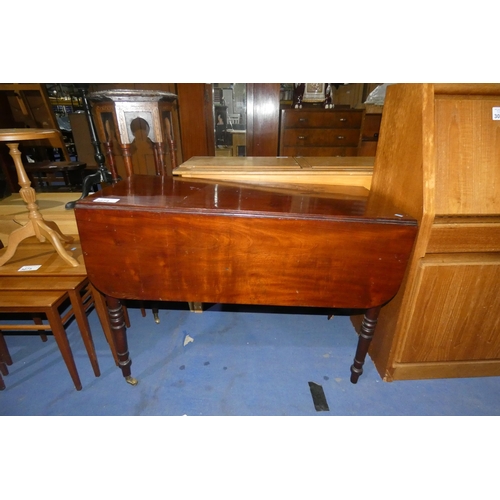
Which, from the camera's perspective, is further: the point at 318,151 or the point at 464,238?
the point at 318,151

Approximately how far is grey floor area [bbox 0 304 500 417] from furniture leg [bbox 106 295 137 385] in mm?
89

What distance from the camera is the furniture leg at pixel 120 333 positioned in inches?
50.3

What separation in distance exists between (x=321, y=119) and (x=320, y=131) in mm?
128

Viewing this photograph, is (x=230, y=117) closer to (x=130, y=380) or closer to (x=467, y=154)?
(x=467, y=154)

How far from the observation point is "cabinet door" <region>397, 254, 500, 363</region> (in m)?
1.20

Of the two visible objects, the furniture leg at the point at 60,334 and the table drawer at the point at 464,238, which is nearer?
the table drawer at the point at 464,238

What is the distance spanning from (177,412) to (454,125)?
1710 millimetres

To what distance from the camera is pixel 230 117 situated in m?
3.49

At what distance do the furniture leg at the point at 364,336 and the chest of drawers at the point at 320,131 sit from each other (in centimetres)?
257

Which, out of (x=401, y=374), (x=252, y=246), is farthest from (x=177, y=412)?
(x=401, y=374)

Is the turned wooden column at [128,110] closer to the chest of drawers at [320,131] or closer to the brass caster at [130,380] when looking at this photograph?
the brass caster at [130,380]

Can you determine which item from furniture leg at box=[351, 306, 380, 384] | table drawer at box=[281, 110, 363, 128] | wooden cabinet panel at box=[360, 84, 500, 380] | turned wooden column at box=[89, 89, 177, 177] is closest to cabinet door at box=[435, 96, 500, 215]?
wooden cabinet panel at box=[360, 84, 500, 380]

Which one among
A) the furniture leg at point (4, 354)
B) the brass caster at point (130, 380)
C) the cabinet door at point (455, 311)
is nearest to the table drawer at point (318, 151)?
the cabinet door at point (455, 311)

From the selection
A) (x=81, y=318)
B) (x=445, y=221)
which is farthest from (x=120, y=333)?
(x=445, y=221)
